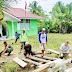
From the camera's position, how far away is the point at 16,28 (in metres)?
19.0

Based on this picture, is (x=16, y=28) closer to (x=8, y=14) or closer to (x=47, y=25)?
(x=8, y=14)

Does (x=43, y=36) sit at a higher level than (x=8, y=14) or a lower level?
lower

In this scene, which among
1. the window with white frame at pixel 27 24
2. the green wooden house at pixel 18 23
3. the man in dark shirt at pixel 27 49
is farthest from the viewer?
the window with white frame at pixel 27 24

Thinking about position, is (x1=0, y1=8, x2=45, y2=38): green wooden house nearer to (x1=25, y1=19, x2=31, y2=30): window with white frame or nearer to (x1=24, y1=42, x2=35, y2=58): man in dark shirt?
(x1=25, y1=19, x2=31, y2=30): window with white frame

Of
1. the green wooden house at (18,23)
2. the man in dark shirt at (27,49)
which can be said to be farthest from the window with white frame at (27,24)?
the man in dark shirt at (27,49)

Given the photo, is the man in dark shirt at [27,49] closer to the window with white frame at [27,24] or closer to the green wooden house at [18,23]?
the green wooden house at [18,23]

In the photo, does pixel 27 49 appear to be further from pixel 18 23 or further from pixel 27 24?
pixel 27 24

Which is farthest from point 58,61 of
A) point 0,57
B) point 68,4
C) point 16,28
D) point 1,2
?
point 68,4

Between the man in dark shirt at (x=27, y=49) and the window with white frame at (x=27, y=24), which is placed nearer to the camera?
the man in dark shirt at (x=27, y=49)

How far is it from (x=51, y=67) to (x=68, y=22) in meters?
19.3

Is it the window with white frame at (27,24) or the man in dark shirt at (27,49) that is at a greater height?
the window with white frame at (27,24)

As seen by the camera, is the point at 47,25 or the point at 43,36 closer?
the point at 43,36

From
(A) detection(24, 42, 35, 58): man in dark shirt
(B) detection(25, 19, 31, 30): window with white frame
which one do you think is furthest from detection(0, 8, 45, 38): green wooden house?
(A) detection(24, 42, 35, 58): man in dark shirt

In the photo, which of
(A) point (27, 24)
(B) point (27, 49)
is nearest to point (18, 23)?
(A) point (27, 24)
